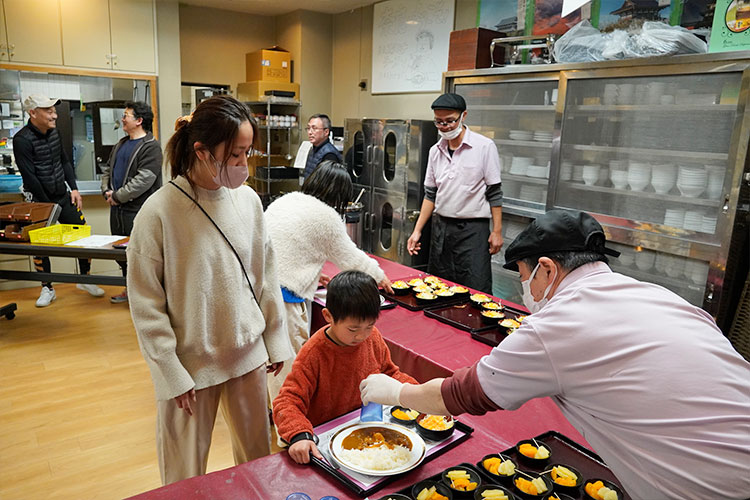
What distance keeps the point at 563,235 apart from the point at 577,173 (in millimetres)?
2723

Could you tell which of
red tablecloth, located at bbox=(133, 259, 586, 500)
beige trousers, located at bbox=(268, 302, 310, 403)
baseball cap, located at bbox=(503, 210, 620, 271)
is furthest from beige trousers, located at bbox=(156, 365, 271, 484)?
baseball cap, located at bbox=(503, 210, 620, 271)

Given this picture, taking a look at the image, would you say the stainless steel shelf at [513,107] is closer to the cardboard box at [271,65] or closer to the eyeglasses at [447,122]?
the eyeglasses at [447,122]

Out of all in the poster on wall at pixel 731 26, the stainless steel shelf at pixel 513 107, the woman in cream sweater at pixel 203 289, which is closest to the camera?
the woman in cream sweater at pixel 203 289

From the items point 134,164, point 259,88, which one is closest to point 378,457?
point 134,164

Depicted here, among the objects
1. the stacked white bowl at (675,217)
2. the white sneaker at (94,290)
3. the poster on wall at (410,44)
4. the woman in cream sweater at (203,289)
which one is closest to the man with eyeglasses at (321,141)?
the poster on wall at (410,44)

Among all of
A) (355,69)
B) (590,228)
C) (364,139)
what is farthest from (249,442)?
(355,69)

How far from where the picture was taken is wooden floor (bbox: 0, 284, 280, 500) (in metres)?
2.48

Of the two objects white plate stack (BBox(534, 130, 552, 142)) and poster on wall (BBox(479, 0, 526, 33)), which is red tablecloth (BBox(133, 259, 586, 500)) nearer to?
white plate stack (BBox(534, 130, 552, 142))

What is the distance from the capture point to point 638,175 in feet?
11.0

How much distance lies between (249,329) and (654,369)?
1184 mm

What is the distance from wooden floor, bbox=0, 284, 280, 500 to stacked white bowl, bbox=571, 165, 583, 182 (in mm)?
2797

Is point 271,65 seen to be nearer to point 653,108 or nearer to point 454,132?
point 454,132

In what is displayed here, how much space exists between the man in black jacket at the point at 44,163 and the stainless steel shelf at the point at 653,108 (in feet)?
13.7

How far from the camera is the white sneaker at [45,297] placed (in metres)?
4.79
